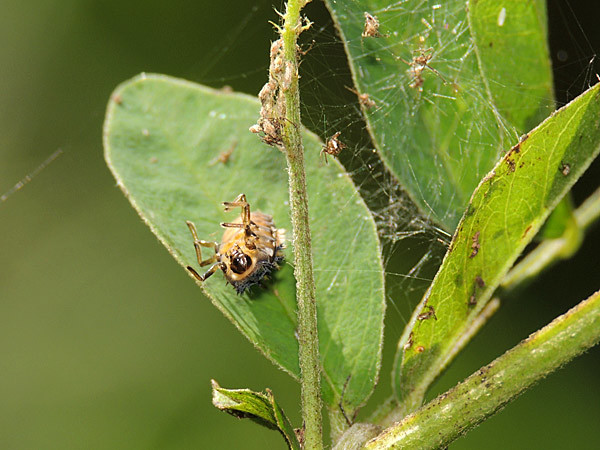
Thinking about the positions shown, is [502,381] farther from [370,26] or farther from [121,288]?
[121,288]

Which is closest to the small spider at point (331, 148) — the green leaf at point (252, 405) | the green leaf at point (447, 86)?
the green leaf at point (447, 86)

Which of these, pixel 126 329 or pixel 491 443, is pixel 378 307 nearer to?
pixel 491 443

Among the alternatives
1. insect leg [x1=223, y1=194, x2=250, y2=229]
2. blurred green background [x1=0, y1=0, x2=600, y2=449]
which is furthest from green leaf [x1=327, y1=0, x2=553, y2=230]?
blurred green background [x1=0, y1=0, x2=600, y2=449]

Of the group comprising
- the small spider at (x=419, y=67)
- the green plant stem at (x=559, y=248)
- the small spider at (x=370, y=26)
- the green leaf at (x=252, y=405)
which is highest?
the small spider at (x=370, y=26)

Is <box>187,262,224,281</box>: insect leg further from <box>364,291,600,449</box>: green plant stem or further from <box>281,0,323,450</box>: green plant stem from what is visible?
<box>364,291,600,449</box>: green plant stem

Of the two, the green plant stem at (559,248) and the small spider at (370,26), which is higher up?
the small spider at (370,26)

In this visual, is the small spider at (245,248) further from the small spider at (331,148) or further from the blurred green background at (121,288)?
the blurred green background at (121,288)

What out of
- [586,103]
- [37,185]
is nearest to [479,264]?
[586,103]

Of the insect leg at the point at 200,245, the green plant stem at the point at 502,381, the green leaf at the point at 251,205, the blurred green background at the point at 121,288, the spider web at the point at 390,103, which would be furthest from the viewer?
the blurred green background at the point at 121,288
